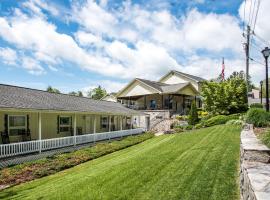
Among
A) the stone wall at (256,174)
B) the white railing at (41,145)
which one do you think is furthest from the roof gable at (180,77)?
the stone wall at (256,174)

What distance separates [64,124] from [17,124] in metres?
4.43

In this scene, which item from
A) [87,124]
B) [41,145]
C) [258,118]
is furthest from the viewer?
[87,124]

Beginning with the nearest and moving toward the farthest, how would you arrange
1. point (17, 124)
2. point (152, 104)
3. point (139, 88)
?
point (17, 124), point (139, 88), point (152, 104)

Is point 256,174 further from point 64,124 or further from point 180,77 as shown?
point 180,77

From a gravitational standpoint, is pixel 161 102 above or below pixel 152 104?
above

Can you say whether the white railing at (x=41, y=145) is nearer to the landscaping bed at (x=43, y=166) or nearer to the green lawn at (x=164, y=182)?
the landscaping bed at (x=43, y=166)

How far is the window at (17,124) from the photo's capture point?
54.2ft

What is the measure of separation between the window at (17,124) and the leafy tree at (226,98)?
21846 millimetres

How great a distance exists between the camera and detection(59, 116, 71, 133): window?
20.6 m

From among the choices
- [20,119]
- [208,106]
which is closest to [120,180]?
[20,119]

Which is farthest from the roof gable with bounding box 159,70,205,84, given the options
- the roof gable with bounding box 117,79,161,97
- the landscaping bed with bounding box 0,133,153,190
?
the landscaping bed with bounding box 0,133,153,190

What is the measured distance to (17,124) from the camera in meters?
17.0

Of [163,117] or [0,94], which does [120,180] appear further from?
[163,117]

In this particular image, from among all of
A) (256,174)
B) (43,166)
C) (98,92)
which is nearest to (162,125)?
(43,166)
